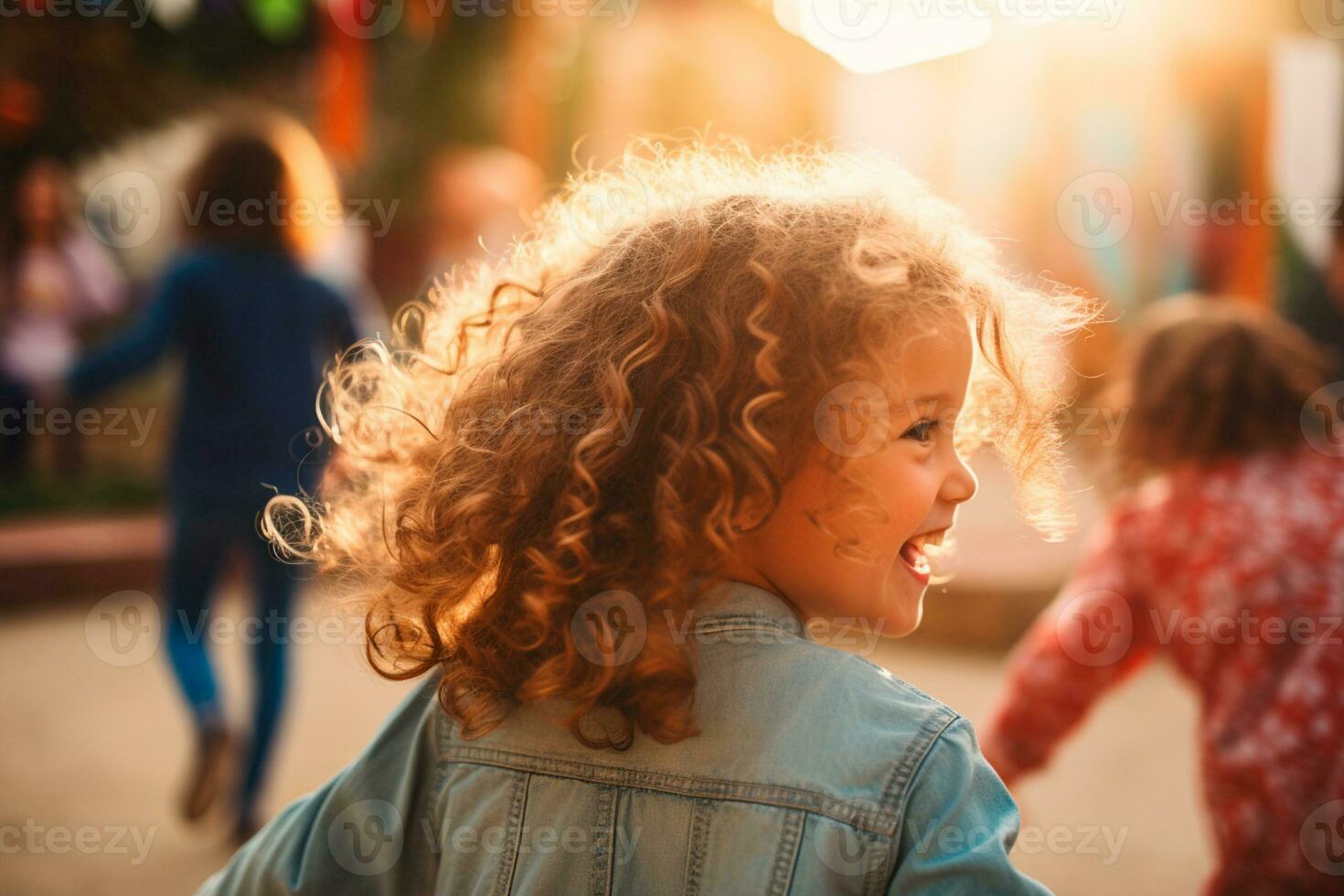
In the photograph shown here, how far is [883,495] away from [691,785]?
36 centimetres

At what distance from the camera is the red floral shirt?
2.03 metres

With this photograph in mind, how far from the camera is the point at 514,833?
49.6 inches

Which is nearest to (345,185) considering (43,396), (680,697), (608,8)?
(608,8)

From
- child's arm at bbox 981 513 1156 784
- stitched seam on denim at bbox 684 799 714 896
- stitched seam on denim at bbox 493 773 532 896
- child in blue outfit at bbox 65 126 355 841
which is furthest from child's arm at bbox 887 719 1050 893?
child in blue outfit at bbox 65 126 355 841

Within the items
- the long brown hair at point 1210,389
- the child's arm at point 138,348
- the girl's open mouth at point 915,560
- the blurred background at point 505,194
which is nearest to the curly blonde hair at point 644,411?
the girl's open mouth at point 915,560

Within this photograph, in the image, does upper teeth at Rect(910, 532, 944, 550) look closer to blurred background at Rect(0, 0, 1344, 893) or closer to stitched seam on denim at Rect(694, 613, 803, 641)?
stitched seam on denim at Rect(694, 613, 803, 641)

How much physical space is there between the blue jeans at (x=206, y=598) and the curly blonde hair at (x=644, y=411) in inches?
74.0

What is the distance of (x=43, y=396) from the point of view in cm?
754

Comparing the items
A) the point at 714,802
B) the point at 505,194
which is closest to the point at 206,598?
the point at 714,802

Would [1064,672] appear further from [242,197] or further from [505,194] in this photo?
[505,194]

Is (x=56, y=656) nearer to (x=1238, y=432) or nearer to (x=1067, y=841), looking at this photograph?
(x=1067, y=841)

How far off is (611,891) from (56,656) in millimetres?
4675

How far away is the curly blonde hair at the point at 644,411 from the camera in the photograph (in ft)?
4.11

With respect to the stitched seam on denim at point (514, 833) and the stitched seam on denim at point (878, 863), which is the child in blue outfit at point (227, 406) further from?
the stitched seam on denim at point (878, 863)
